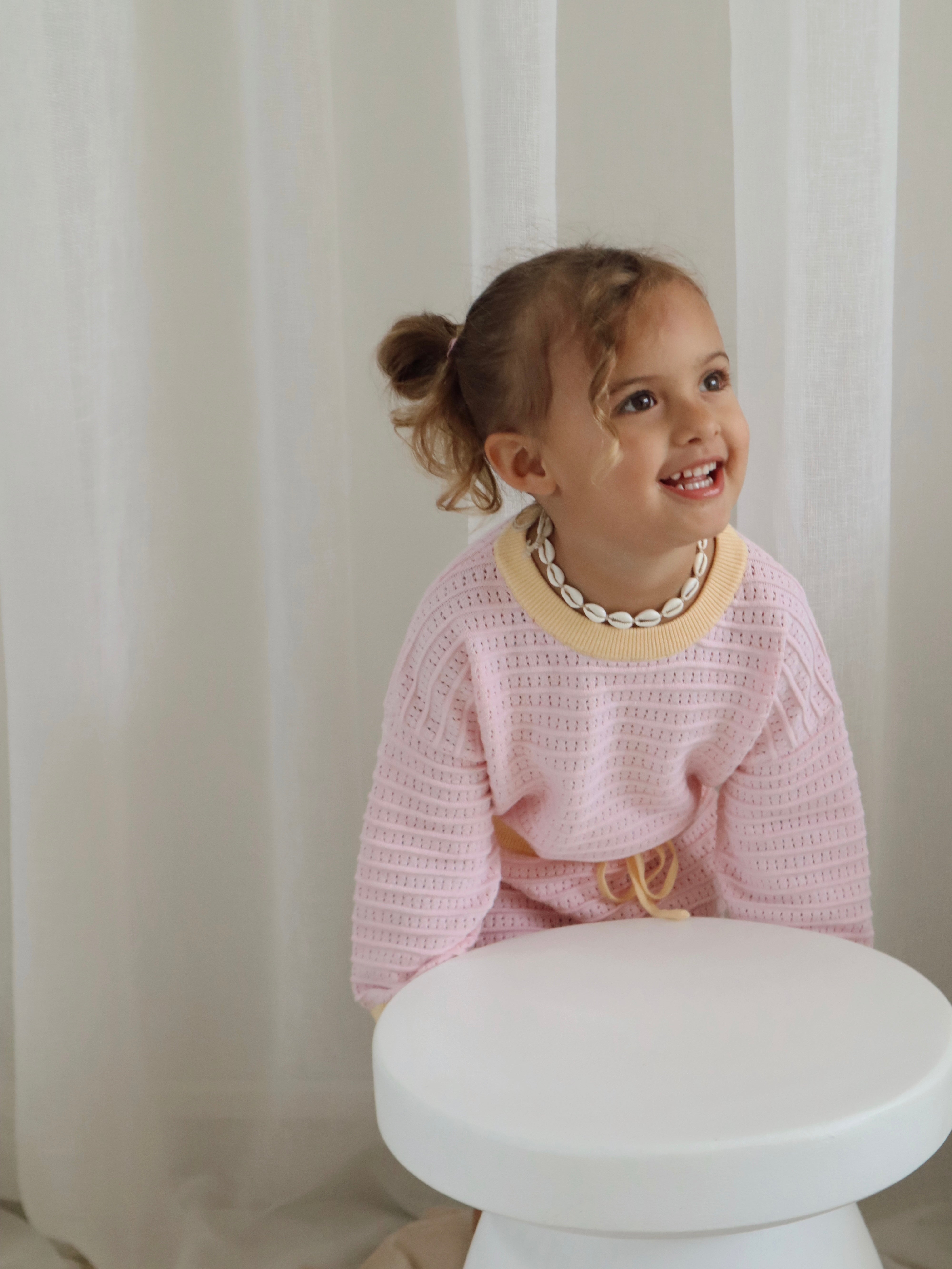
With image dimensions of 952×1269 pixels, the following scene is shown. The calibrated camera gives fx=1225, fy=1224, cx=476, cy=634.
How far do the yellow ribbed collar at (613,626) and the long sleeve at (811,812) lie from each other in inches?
2.3

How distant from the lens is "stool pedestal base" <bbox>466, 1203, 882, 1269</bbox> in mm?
694

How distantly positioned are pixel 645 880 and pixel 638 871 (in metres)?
0.02

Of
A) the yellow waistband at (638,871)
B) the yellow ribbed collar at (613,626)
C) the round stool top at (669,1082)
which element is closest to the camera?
the round stool top at (669,1082)

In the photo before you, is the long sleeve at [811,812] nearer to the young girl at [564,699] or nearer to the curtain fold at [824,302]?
the young girl at [564,699]

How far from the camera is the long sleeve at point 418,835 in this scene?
907 mm

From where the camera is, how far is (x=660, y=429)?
2.59ft

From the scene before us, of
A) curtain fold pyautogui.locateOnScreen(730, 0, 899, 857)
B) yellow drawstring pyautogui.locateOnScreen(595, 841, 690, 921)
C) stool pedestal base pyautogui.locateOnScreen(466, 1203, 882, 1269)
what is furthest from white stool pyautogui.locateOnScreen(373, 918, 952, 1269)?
curtain fold pyautogui.locateOnScreen(730, 0, 899, 857)

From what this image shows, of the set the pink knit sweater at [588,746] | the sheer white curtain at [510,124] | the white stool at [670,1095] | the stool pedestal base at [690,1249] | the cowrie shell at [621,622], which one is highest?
the sheer white curtain at [510,124]

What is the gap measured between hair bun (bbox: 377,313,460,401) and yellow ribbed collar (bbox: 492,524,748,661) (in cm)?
14

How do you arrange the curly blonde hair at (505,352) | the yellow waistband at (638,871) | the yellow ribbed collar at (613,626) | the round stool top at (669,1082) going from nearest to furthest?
the round stool top at (669,1082) → the curly blonde hair at (505,352) → the yellow ribbed collar at (613,626) → the yellow waistband at (638,871)

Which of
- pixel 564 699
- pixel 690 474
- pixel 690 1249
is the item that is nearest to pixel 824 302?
pixel 690 474

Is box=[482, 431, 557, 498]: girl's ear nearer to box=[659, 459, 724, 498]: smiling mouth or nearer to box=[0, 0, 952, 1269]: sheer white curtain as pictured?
box=[659, 459, 724, 498]: smiling mouth

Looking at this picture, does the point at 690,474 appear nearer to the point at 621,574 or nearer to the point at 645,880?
the point at 621,574

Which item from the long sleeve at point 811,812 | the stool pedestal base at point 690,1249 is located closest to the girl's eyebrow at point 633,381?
the long sleeve at point 811,812
